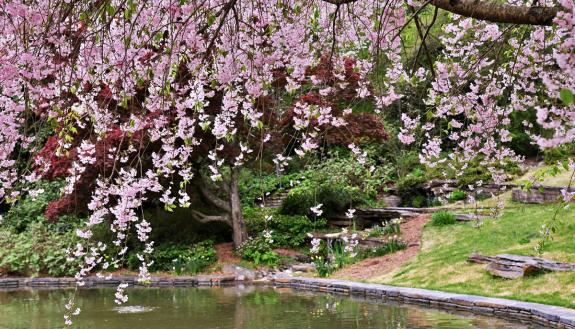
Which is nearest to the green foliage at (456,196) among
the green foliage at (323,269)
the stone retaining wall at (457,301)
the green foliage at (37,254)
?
the green foliage at (323,269)

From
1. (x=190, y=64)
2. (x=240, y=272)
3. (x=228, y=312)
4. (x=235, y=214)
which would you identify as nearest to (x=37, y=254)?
(x=235, y=214)

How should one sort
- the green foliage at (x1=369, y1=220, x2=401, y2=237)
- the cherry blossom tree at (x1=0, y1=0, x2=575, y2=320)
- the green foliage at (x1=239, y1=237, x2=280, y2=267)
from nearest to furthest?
the cherry blossom tree at (x1=0, y1=0, x2=575, y2=320)
the green foliage at (x1=369, y1=220, x2=401, y2=237)
the green foliage at (x1=239, y1=237, x2=280, y2=267)

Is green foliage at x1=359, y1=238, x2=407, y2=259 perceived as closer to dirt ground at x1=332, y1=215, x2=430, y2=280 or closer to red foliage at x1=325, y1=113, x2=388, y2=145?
dirt ground at x1=332, y1=215, x2=430, y2=280

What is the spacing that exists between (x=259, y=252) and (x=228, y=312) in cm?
458

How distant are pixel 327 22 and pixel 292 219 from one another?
906 centimetres

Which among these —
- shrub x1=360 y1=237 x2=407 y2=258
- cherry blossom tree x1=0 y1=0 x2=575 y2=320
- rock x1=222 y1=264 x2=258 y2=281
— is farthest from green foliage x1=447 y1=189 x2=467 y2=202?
cherry blossom tree x1=0 y1=0 x2=575 y2=320

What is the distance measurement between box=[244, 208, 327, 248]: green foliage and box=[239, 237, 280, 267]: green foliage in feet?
0.92

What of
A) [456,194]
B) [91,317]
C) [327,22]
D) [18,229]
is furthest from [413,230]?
[18,229]

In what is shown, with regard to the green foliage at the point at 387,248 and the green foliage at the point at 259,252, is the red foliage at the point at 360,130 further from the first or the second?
the green foliage at the point at 259,252

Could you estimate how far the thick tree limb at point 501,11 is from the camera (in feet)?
10.2

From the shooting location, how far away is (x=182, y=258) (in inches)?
556

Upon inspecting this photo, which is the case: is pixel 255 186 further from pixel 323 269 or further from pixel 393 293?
pixel 393 293

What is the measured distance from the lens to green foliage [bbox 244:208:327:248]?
1437cm

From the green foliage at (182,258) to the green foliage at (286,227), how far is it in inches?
43.8
